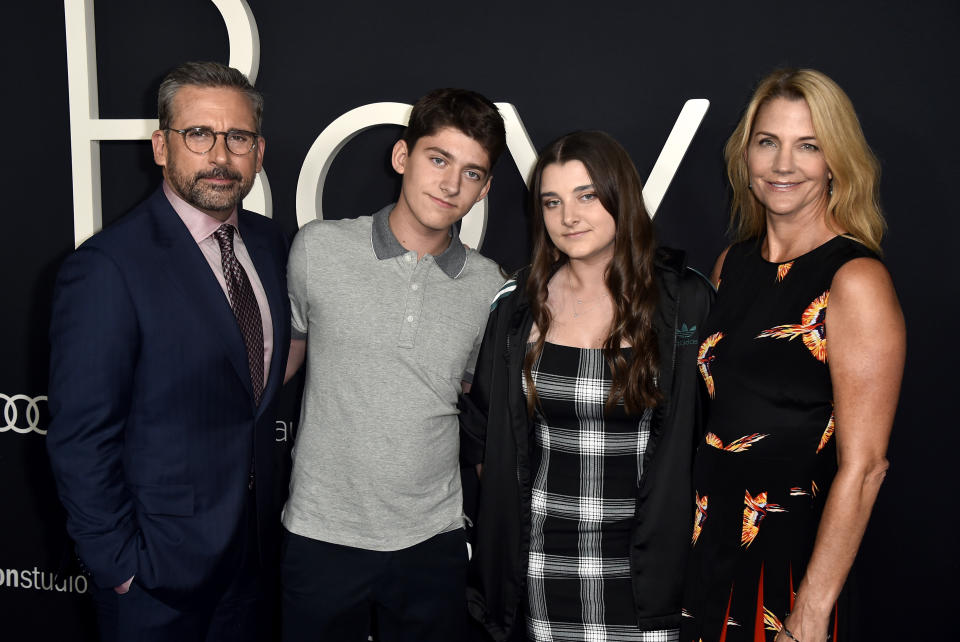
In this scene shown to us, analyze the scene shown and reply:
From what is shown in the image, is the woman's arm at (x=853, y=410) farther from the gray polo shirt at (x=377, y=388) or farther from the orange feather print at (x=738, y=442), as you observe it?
the gray polo shirt at (x=377, y=388)

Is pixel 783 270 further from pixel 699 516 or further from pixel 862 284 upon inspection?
pixel 699 516

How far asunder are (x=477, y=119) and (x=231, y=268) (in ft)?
2.74

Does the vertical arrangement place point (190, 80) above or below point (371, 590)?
above

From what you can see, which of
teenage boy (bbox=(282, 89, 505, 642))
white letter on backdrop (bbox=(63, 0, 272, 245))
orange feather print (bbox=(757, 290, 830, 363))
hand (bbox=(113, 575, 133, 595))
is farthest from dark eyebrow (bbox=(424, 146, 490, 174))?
hand (bbox=(113, 575, 133, 595))

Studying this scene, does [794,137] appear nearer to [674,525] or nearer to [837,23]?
[837,23]

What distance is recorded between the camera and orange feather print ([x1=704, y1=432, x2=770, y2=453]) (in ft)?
5.85

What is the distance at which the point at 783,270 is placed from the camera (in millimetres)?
1851

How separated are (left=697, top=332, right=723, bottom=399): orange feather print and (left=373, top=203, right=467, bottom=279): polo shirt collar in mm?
755

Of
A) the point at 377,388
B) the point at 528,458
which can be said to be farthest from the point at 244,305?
the point at 528,458

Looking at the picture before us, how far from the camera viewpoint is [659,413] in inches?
75.9

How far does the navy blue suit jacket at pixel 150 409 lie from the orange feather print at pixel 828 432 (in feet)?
4.84

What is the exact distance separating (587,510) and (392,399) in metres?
0.62

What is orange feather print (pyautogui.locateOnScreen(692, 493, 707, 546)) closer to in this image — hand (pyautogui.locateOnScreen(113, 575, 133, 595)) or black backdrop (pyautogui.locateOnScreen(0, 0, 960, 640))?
black backdrop (pyautogui.locateOnScreen(0, 0, 960, 640))

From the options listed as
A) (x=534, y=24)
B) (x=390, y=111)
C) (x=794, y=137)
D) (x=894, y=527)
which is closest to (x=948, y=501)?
(x=894, y=527)
